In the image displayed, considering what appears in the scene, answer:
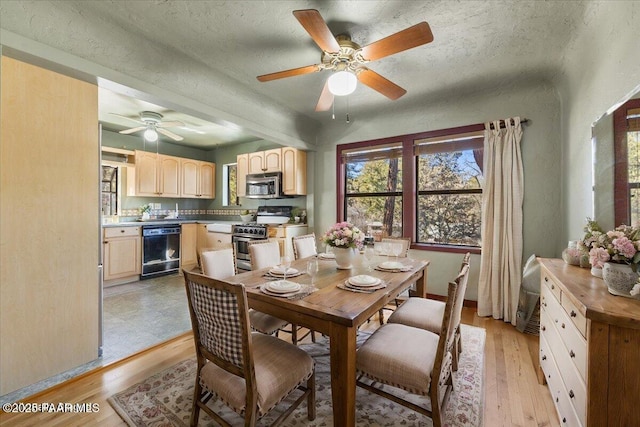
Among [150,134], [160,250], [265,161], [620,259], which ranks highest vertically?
[150,134]

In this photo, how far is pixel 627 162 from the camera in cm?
162

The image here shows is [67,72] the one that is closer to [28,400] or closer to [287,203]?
[28,400]

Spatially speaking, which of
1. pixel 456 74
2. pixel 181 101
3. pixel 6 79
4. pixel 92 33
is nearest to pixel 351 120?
pixel 456 74

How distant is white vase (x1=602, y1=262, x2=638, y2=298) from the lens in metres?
1.21

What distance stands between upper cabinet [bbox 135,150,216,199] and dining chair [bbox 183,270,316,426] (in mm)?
4465

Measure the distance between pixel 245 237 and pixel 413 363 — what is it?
3.74m

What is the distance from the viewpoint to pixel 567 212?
2.65 m

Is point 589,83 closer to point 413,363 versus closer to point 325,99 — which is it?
point 325,99

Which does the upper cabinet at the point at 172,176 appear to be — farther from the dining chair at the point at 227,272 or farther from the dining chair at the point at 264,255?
the dining chair at the point at 227,272

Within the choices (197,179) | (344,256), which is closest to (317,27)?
(344,256)

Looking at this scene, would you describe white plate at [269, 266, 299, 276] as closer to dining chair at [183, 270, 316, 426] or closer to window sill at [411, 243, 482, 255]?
dining chair at [183, 270, 316, 426]

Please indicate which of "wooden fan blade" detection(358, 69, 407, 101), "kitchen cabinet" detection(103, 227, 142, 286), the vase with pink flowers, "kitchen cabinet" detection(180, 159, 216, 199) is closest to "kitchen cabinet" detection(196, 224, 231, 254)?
"kitchen cabinet" detection(180, 159, 216, 199)

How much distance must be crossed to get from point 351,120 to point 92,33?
2.97 metres

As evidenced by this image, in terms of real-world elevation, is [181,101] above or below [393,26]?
below
